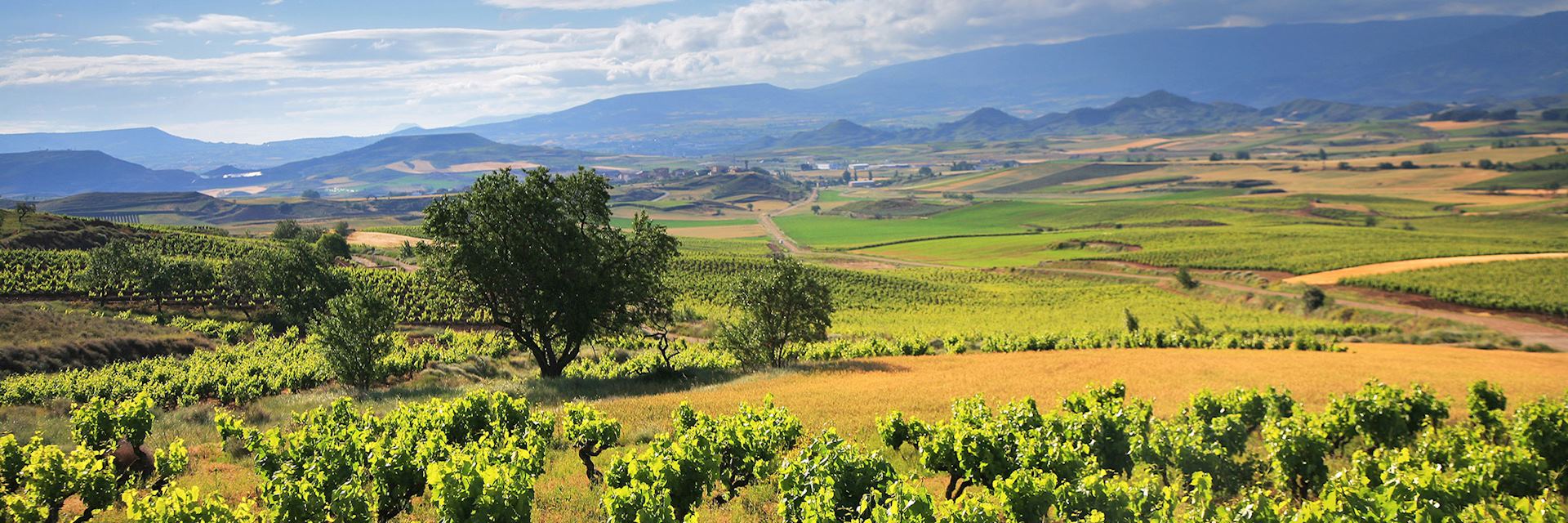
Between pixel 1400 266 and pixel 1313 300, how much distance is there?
24249mm

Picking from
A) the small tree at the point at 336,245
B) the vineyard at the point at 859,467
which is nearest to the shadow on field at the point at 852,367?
the vineyard at the point at 859,467

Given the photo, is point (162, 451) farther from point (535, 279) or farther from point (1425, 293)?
point (1425, 293)

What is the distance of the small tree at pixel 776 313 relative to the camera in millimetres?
39219

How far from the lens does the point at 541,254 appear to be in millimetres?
31281

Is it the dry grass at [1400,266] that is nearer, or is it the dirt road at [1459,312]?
the dirt road at [1459,312]

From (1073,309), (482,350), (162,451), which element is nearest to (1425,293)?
(1073,309)

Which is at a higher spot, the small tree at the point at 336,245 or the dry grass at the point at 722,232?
the small tree at the point at 336,245

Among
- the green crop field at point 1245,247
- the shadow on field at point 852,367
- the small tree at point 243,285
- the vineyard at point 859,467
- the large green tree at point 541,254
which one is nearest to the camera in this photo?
the vineyard at point 859,467

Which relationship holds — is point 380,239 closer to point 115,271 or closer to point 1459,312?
point 115,271

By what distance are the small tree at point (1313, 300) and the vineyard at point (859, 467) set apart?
53889 millimetres

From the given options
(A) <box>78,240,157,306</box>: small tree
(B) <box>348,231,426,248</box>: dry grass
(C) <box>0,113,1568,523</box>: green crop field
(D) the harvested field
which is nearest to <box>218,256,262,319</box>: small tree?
(C) <box>0,113,1568,523</box>: green crop field

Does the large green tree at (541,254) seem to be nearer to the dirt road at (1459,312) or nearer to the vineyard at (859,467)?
the vineyard at (859,467)

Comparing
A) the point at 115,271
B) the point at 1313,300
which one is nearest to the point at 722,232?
the point at 115,271

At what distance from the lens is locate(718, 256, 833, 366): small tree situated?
39.2 meters
